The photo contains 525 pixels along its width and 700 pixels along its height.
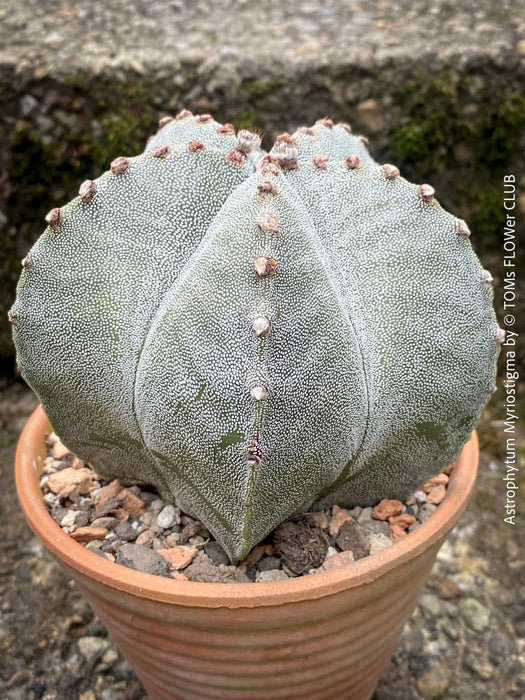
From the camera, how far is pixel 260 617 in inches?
38.8

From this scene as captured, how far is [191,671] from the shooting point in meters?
1.12

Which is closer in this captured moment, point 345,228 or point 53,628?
point 345,228

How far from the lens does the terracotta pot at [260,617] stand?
983 millimetres

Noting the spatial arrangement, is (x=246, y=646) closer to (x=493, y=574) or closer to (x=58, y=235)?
(x=58, y=235)

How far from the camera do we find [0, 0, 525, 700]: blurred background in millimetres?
1885

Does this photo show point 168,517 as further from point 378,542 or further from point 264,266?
point 264,266

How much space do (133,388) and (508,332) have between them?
1669 mm

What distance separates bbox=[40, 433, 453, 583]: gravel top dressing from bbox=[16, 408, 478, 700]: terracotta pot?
0.19ft

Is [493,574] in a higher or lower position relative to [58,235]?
lower

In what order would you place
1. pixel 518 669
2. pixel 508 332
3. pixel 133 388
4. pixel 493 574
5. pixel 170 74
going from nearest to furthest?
1. pixel 133 388
2. pixel 518 669
3. pixel 493 574
4. pixel 170 74
5. pixel 508 332

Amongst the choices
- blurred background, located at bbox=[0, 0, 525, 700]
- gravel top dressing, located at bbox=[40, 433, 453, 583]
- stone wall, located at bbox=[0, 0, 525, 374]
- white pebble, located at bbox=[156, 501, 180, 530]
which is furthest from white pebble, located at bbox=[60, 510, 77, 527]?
stone wall, located at bbox=[0, 0, 525, 374]

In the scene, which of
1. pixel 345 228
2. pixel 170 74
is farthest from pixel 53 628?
pixel 170 74

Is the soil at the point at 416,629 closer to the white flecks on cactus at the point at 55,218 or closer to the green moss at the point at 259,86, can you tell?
the white flecks on cactus at the point at 55,218

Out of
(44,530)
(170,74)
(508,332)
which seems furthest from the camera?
(508,332)
